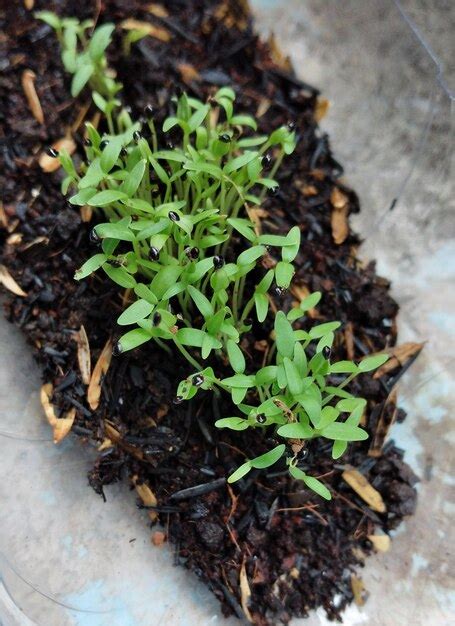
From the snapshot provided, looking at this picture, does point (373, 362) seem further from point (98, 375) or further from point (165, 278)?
point (98, 375)

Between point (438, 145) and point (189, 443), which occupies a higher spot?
point (438, 145)

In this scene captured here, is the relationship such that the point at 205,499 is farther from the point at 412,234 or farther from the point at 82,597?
the point at 412,234

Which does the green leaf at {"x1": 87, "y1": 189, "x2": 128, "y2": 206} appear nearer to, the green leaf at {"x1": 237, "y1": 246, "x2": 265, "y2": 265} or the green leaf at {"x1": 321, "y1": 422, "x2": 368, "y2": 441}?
the green leaf at {"x1": 237, "y1": 246, "x2": 265, "y2": 265}

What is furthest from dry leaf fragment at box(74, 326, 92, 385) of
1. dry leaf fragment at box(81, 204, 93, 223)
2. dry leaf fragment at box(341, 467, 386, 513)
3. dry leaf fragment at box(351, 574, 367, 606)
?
dry leaf fragment at box(351, 574, 367, 606)

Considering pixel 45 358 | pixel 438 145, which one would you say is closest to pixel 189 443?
pixel 45 358

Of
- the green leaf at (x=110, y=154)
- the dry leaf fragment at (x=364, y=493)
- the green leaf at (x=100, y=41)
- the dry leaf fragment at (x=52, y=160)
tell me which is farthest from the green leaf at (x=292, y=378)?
the green leaf at (x=100, y=41)

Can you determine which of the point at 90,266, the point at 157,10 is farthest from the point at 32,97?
the point at 90,266
